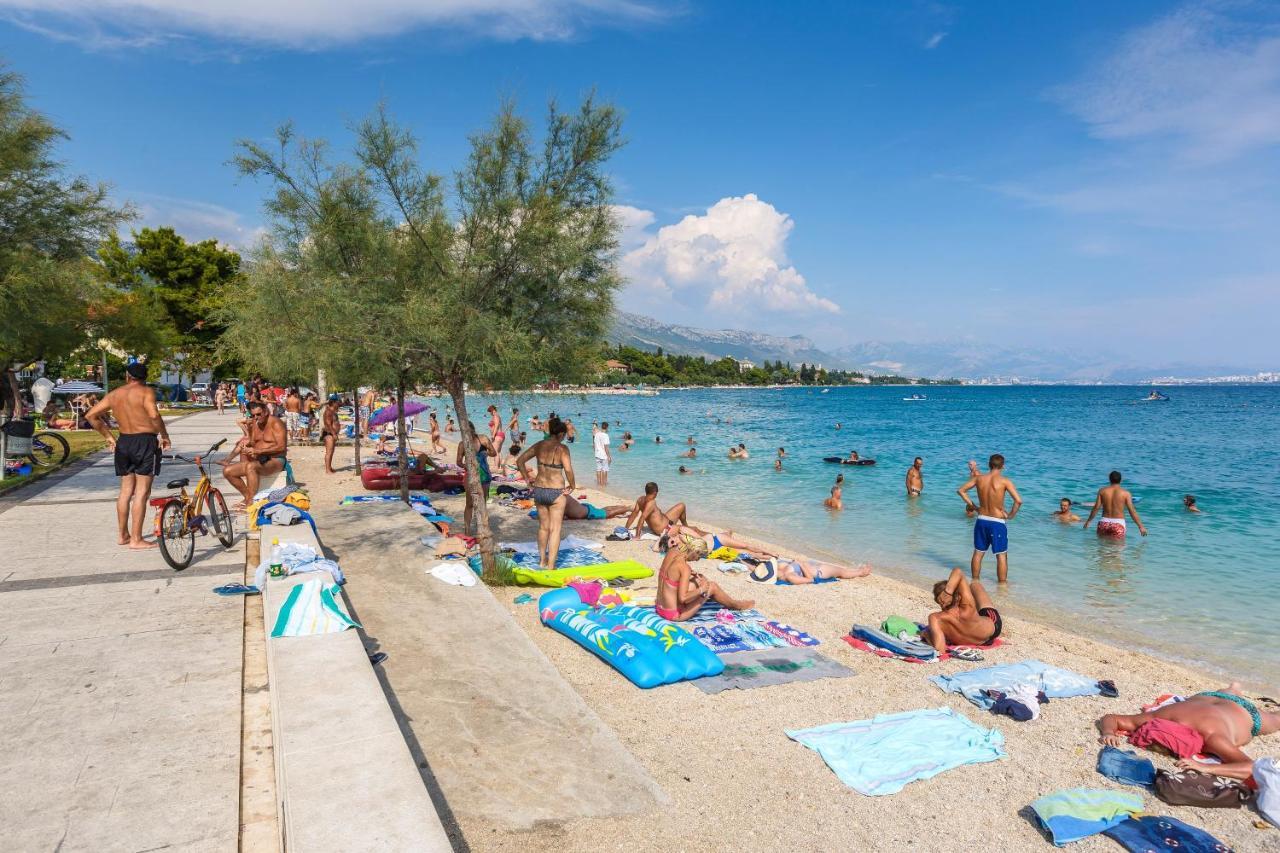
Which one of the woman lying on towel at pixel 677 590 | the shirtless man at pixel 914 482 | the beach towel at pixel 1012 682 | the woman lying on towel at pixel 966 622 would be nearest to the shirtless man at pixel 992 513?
the woman lying on towel at pixel 966 622

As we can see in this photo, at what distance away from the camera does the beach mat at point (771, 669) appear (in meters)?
6.04

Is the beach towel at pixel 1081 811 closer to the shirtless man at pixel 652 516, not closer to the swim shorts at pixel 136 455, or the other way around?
the shirtless man at pixel 652 516

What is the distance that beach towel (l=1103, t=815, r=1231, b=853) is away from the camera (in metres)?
4.01

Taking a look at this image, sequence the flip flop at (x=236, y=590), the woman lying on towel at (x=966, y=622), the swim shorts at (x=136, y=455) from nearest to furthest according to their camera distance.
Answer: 1. the flip flop at (x=236, y=590)
2. the woman lying on towel at (x=966, y=622)
3. the swim shorts at (x=136, y=455)

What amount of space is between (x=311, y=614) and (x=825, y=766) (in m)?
3.84

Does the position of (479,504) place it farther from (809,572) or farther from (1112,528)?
(1112,528)

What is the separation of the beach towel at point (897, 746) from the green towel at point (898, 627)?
1868 mm

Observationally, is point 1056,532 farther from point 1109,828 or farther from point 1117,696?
point 1109,828

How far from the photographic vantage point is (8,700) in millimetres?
4492

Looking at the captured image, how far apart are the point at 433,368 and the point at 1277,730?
8157 mm

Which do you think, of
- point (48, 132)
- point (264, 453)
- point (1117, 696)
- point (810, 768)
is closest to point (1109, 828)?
point (810, 768)

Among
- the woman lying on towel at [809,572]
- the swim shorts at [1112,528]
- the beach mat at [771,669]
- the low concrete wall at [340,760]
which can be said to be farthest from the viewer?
the swim shorts at [1112,528]

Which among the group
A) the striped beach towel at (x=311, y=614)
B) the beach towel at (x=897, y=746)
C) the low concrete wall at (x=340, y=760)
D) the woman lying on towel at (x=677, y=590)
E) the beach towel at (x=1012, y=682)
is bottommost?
the beach towel at (x=1012, y=682)

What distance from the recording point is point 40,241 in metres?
11.3
